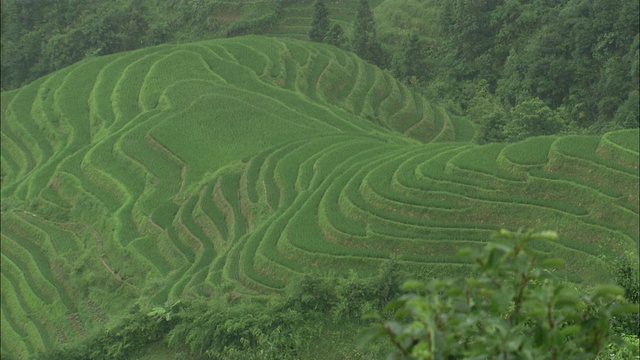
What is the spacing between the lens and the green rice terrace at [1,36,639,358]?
13.2 m

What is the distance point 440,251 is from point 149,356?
5.49 m

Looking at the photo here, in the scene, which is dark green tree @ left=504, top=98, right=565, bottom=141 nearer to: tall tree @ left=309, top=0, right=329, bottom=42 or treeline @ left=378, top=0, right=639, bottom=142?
treeline @ left=378, top=0, right=639, bottom=142

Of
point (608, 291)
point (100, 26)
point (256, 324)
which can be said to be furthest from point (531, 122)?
point (100, 26)

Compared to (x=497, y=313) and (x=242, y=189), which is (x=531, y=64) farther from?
(x=497, y=313)

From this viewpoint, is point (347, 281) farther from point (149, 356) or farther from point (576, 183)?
point (576, 183)

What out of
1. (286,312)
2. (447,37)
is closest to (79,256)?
(286,312)

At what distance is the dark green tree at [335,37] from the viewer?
30.7 metres

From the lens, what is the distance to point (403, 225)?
13453mm

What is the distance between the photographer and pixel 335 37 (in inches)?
1214

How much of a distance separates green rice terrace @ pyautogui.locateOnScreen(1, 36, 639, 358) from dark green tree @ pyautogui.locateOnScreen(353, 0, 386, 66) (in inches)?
290

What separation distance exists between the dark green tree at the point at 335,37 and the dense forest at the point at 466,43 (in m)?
0.05

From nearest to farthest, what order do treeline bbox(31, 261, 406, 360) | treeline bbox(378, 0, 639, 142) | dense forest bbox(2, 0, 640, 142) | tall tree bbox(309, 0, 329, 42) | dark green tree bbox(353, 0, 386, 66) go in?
treeline bbox(31, 261, 406, 360)
treeline bbox(378, 0, 639, 142)
dense forest bbox(2, 0, 640, 142)
dark green tree bbox(353, 0, 386, 66)
tall tree bbox(309, 0, 329, 42)

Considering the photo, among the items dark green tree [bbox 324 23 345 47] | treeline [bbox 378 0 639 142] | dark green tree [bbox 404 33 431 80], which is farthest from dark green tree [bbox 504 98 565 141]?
dark green tree [bbox 324 23 345 47]

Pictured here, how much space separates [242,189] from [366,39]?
16.2 meters
